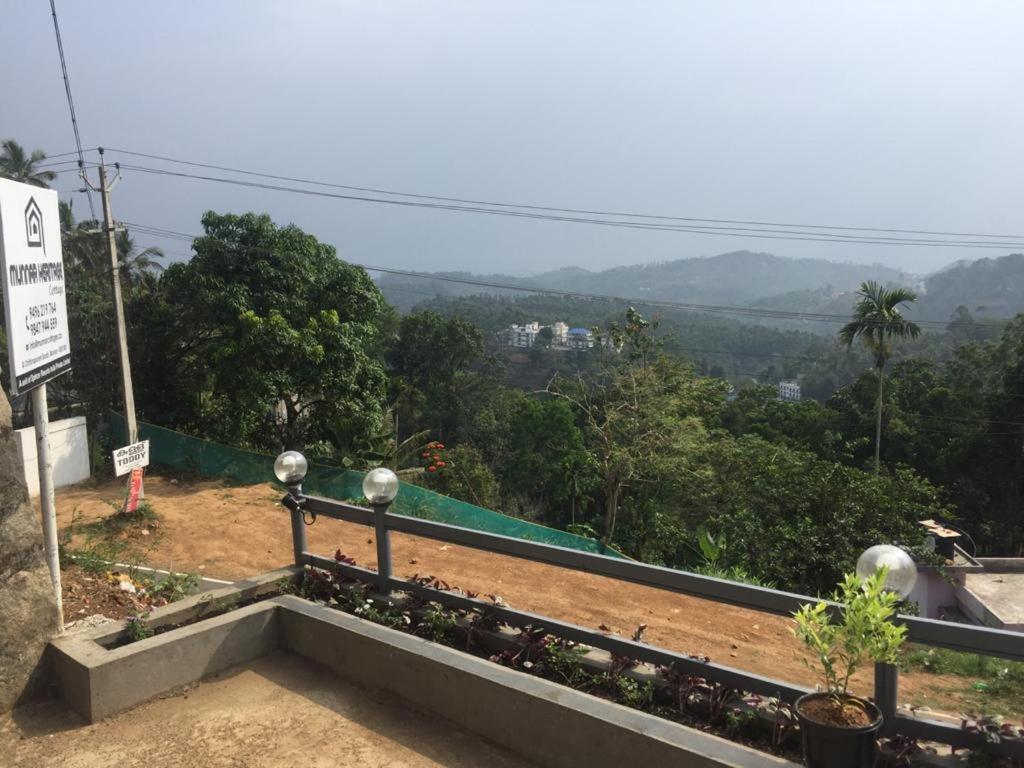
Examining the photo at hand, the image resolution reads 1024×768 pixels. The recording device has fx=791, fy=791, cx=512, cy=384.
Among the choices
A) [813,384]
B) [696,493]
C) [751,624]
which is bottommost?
[813,384]

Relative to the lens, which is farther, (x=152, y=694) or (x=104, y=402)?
(x=104, y=402)

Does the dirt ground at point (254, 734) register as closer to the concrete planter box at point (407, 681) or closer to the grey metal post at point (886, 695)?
the concrete planter box at point (407, 681)

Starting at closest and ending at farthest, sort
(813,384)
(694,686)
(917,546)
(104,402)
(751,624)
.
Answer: (694,686), (751,624), (917,546), (104,402), (813,384)

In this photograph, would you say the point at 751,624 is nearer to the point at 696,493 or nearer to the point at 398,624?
the point at 398,624

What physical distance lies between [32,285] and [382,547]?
7.70 ft

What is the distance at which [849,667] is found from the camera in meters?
2.56

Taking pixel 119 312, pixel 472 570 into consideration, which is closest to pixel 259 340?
pixel 119 312

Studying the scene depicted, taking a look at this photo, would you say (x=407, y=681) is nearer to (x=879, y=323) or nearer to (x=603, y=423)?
(x=603, y=423)

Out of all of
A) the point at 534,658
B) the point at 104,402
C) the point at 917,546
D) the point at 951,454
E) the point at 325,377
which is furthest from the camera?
the point at 951,454

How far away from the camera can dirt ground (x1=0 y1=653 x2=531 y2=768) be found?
11.4 ft

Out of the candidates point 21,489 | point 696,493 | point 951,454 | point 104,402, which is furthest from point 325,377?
point 951,454

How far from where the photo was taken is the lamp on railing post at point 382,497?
4332 mm

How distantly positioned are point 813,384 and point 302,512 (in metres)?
68.0

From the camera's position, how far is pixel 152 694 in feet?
13.2
